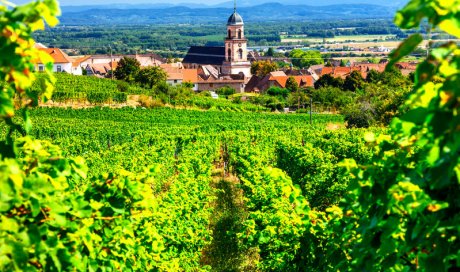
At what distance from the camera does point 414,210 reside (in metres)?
3.28

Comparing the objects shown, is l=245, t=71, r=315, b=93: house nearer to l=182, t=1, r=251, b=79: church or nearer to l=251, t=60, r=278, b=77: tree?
l=251, t=60, r=278, b=77: tree

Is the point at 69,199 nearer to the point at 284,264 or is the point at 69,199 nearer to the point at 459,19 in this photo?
the point at 459,19

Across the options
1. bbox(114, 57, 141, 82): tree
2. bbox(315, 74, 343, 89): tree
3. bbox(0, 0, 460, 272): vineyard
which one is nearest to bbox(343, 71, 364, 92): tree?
bbox(315, 74, 343, 89): tree

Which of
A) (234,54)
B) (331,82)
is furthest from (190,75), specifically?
(331,82)

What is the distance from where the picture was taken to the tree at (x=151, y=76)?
65.8m

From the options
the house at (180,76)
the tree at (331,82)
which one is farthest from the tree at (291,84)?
the house at (180,76)

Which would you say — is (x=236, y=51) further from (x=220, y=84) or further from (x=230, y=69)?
(x=220, y=84)

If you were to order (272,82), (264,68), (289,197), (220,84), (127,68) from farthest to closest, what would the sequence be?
(264,68) < (220,84) < (272,82) < (127,68) < (289,197)

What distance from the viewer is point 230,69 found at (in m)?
118

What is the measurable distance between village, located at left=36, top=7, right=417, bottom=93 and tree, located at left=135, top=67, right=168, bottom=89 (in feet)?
16.3

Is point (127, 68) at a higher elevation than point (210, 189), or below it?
below

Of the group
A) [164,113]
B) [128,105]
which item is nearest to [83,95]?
[128,105]

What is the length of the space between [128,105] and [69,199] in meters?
48.7

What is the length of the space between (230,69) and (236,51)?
351 cm
